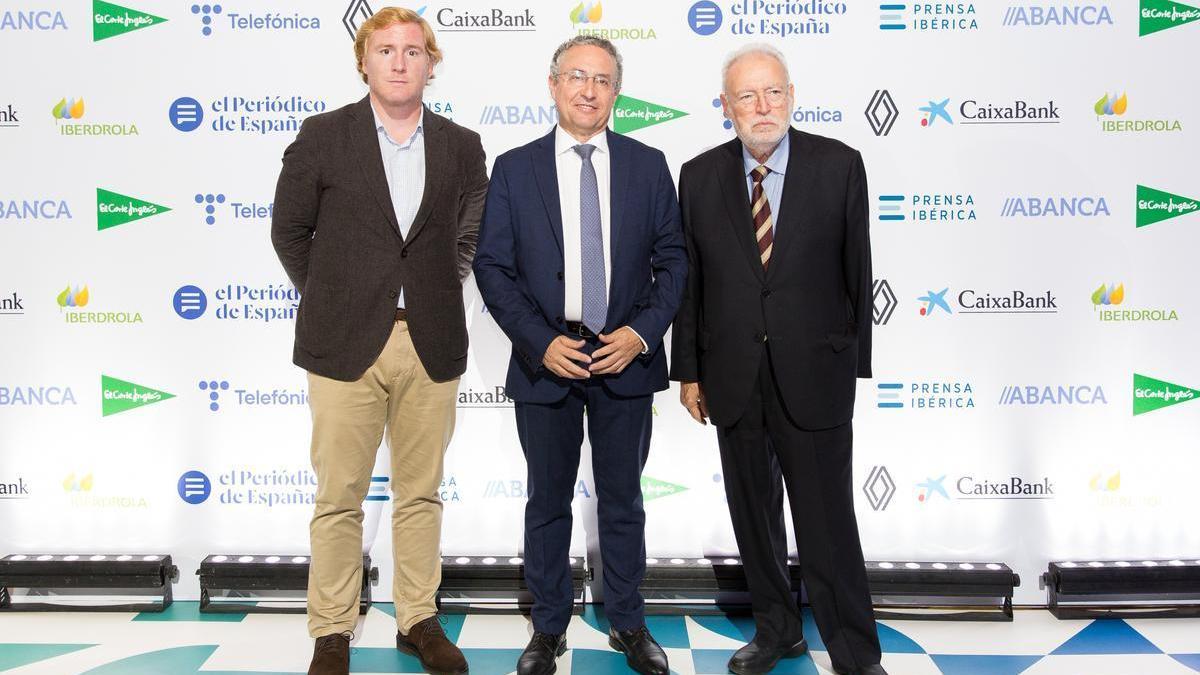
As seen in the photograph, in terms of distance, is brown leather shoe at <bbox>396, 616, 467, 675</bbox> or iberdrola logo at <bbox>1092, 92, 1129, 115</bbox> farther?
iberdrola logo at <bbox>1092, 92, 1129, 115</bbox>

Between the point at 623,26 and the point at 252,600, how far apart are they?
8.28 ft

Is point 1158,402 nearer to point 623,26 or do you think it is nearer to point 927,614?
point 927,614

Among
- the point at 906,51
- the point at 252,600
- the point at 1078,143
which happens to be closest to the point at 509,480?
the point at 252,600

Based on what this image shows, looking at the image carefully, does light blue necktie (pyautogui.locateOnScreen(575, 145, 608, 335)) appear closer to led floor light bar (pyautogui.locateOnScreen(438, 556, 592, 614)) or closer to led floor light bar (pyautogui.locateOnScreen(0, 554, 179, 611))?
led floor light bar (pyautogui.locateOnScreen(438, 556, 592, 614))

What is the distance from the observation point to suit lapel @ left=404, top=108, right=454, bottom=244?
2.87 metres

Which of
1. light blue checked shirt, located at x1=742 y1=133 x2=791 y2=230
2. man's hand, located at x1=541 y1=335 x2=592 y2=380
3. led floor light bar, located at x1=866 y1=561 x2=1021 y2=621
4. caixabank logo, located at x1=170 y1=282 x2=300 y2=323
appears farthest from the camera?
caixabank logo, located at x1=170 y1=282 x2=300 y2=323

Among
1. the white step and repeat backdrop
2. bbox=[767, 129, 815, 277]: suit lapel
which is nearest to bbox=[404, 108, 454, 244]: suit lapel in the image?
the white step and repeat backdrop

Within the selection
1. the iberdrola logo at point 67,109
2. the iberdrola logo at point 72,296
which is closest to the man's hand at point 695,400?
the iberdrola logo at point 72,296

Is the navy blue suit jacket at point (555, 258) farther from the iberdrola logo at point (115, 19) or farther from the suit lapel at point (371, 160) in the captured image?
the iberdrola logo at point (115, 19)

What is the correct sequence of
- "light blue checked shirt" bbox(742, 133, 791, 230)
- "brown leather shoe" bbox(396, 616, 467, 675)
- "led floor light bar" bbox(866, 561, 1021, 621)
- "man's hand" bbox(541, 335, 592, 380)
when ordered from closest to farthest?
"man's hand" bbox(541, 335, 592, 380), "light blue checked shirt" bbox(742, 133, 791, 230), "brown leather shoe" bbox(396, 616, 467, 675), "led floor light bar" bbox(866, 561, 1021, 621)

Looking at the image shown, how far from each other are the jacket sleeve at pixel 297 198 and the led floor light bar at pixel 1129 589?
2.90 m

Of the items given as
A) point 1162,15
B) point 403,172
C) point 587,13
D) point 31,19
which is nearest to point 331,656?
point 403,172

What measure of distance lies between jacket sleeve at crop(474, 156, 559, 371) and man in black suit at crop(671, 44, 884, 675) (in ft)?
1.58

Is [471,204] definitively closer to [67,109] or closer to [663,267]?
[663,267]
